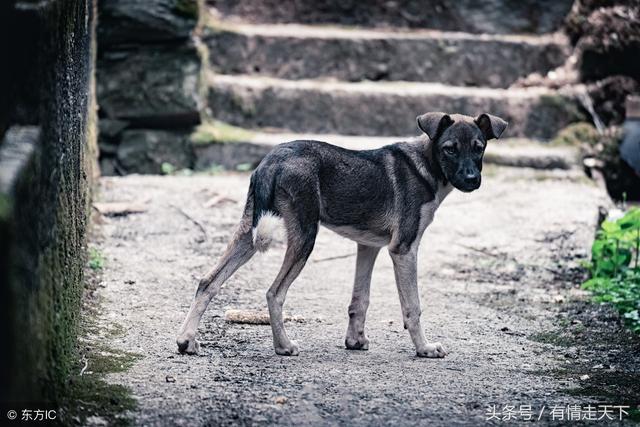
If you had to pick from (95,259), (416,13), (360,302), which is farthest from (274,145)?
(360,302)

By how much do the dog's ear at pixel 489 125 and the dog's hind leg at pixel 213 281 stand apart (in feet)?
5.08

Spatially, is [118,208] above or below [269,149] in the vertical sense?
below

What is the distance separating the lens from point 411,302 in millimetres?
Answer: 5773

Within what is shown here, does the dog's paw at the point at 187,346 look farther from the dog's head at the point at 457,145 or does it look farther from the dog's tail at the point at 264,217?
the dog's head at the point at 457,145

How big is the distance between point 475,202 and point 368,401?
5377 mm

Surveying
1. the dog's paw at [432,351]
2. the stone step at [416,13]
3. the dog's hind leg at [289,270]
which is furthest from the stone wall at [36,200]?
the stone step at [416,13]

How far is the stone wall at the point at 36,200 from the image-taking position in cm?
309

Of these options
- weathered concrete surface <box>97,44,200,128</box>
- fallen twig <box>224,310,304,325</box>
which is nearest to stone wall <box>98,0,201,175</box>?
weathered concrete surface <box>97,44,200,128</box>

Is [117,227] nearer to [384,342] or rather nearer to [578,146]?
[384,342]

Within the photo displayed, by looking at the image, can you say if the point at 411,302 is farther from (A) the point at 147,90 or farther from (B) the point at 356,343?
(A) the point at 147,90

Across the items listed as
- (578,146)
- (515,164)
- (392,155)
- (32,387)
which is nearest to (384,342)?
(392,155)

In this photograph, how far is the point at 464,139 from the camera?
5.83 m

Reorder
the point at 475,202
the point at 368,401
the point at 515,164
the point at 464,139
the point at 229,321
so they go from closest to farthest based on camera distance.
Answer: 1. the point at 368,401
2. the point at 464,139
3. the point at 229,321
4. the point at 475,202
5. the point at 515,164

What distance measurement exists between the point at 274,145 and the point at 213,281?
5.56 m
